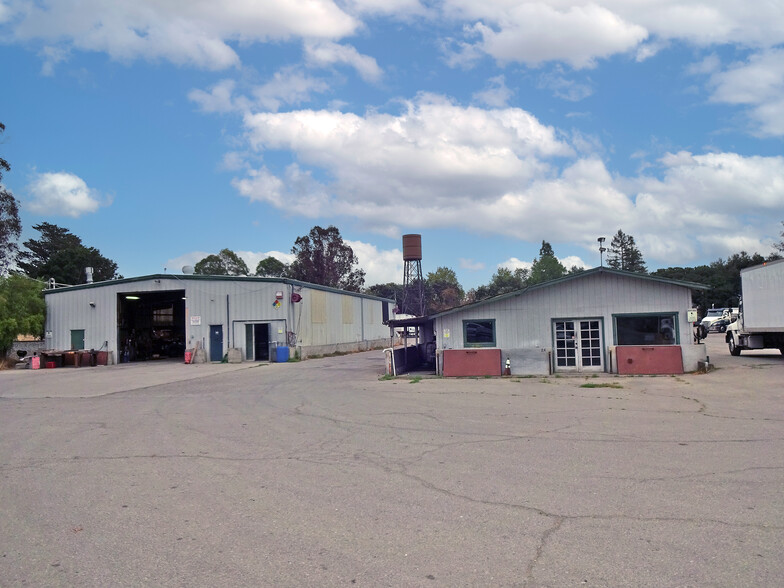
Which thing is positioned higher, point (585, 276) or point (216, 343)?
point (585, 276)

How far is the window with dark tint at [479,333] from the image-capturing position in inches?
903

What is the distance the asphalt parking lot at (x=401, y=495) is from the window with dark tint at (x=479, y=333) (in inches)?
339

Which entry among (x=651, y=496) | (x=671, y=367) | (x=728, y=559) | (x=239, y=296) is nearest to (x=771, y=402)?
(x=671, y=367)

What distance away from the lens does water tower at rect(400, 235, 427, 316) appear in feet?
186

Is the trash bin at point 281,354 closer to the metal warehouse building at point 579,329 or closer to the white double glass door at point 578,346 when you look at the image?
the metal warehouse building at point 579,329

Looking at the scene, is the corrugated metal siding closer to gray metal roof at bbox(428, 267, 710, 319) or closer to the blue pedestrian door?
gray metal roof at bbox(428, 267, 710, 319)

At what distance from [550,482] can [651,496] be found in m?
1.10

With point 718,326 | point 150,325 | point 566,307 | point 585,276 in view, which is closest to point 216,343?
point 150,325

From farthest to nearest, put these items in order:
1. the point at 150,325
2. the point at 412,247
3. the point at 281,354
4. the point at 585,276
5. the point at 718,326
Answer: the point at 412,247
the point at 718,326
the point at 150,325
the point at 281,354
the point at 585,276

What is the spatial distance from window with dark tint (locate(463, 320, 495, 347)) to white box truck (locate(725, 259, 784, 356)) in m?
10.6

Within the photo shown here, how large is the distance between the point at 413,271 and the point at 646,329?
39.8m

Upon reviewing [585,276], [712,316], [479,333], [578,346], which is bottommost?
[578,346]

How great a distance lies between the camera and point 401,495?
6.79 metres

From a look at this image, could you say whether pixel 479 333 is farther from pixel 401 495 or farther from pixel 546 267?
pixel 546 267
